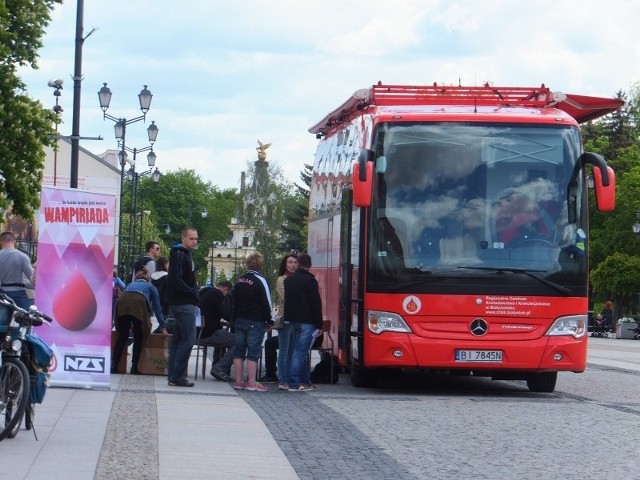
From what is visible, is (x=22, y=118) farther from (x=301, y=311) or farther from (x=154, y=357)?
(x=301, y=311)

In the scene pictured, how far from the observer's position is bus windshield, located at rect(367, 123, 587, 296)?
1891 centimetres

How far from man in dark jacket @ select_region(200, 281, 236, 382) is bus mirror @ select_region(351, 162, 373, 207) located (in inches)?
159

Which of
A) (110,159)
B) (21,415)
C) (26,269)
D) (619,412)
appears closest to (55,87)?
(26,269)

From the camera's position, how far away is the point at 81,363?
17750 mm

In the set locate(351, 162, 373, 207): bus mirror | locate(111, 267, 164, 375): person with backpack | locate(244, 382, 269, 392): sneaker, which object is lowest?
locate(244, 382, 269, 392): sneaker

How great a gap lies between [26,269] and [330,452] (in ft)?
28.5

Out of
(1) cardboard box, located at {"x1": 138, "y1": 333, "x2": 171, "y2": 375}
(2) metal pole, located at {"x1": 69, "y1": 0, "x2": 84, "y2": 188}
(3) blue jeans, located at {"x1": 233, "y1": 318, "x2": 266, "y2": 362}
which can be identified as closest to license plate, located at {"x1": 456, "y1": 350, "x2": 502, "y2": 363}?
(3) blue jeans, located at {"x1": 233, "y1": 318, "x2": 266, "y2": 362}

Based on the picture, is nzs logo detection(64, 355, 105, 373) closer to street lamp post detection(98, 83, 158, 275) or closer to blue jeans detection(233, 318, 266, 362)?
blue jeans detection(233, 318, 266, 362)

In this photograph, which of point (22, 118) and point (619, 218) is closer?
point (22, 118)

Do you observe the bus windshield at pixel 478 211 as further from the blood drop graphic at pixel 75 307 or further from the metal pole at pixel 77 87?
the metal pole at pixel 77 87

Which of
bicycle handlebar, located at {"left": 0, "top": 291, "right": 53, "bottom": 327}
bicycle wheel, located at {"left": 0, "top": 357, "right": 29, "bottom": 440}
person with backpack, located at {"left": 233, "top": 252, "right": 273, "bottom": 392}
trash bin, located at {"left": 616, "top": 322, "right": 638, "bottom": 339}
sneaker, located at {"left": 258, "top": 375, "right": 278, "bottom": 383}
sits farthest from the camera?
trash bin, located at {"left": 616, "top": 322, "right": 638, "bottom": 339}

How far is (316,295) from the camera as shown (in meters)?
20.0

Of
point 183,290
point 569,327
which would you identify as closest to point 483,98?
point 569,327

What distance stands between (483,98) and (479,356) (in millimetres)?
3953
